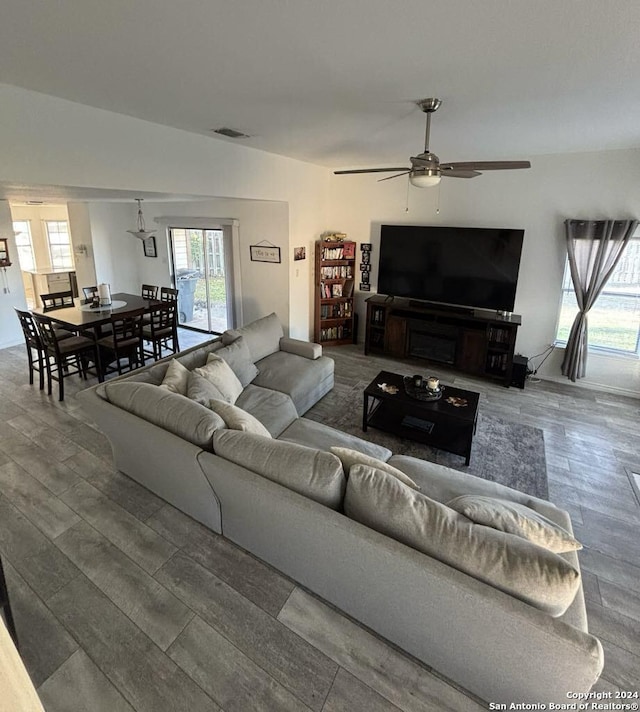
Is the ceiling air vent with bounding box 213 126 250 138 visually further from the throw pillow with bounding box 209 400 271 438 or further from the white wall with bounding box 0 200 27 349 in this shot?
the white wall with bounding box 0 200 27 349

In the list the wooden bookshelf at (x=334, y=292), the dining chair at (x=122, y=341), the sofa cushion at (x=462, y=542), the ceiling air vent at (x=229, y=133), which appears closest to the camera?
the sofa cushion at (x=462, y=542)

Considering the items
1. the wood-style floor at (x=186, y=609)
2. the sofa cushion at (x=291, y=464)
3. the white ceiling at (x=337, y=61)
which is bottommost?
the wood-style floor at (x=186, y=609)

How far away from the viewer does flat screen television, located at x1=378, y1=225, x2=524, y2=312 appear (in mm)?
5078

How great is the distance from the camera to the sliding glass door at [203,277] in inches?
265

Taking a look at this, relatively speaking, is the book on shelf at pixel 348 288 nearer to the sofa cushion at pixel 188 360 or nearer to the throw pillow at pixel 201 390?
the sofa cushion at pixel 188 360

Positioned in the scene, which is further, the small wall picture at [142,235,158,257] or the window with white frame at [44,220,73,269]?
the window with white frame at [44,220,73,269]

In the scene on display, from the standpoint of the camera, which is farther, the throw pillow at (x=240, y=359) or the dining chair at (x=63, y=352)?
the dining chair at (x=63, y=352)

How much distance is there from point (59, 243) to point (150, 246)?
414 centimetres

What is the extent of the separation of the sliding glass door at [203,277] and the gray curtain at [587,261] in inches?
194

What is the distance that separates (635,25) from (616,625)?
2.90m

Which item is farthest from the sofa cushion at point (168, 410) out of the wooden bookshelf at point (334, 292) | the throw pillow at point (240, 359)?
the wooden bookshelf at point (334, 292)

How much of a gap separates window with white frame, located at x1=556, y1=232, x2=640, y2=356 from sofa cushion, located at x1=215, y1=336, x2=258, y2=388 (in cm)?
411

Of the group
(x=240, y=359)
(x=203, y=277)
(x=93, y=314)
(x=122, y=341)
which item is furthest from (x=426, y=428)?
(x=203, y=277)

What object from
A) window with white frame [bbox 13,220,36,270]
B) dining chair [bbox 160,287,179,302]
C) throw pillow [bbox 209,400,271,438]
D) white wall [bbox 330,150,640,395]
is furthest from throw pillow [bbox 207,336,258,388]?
window with white frame [bbox 13,220,36,270]
